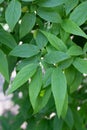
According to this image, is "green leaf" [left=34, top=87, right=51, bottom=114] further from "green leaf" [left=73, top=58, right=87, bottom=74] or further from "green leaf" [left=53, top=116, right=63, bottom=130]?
"green leaf" [left=53, top=116, right=63, bottom=130]

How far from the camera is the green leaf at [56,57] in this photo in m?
0.97

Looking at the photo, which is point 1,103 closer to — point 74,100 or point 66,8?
point 74,100

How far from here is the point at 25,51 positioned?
39.9 inches

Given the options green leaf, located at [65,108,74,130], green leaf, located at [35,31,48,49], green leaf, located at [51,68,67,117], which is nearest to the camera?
green leaf, located at [51,68,67,117]

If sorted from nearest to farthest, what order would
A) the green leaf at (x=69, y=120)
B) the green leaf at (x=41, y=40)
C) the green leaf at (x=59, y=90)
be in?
the green leaf at (x=59, y=90) < the green leaf at (x=41, y=40) < the green leaf at (x=69, y=120)

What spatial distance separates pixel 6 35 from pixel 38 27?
14 cm

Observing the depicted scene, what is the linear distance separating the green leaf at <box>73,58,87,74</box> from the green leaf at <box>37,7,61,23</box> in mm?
119

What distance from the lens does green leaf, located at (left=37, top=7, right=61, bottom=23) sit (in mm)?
1009

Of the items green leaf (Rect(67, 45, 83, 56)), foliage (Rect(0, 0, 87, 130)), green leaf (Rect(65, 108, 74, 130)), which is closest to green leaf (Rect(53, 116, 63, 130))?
green leaf (Rect(65, 108, 74, 130))

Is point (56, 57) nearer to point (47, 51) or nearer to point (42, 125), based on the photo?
point (47, 51)

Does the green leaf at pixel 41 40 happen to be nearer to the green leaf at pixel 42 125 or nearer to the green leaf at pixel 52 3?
the green leaf at pixel 52 3

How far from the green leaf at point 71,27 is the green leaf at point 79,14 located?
0.05ft

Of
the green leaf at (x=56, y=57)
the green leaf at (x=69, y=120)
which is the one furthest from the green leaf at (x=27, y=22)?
the green leaf at (x=69, y=120)

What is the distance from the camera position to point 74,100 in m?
1.65
